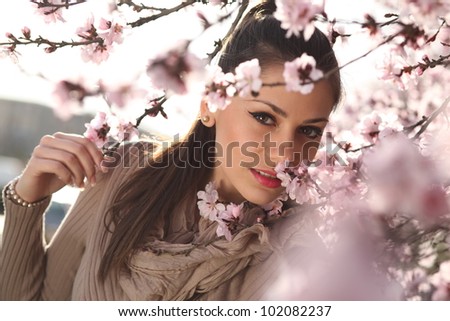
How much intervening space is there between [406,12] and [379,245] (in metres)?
0.57

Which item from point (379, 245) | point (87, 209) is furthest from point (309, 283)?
point (87, 209)

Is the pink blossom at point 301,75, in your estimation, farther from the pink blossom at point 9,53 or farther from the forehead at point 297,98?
the pink blossom at point 9,53

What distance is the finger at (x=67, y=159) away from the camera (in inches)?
64.7

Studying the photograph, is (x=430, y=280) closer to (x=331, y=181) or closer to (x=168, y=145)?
(x=331, y=181)

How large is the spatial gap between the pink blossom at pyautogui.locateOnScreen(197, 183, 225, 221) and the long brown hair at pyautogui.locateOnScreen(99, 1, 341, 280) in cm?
10

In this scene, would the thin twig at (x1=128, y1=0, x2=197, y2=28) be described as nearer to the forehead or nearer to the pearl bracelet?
the forehead

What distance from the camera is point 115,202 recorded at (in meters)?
1.94

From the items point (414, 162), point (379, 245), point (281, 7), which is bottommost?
point (379, 245)

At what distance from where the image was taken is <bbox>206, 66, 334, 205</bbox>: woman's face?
1578 millimetres

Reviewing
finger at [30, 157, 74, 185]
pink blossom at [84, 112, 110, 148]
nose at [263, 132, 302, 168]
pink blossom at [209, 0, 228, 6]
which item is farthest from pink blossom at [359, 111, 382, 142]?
finger at [30, 157, 74, 185]

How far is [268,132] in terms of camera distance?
1.60 metres

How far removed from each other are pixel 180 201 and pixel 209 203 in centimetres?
14

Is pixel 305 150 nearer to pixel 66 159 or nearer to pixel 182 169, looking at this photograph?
pixel 182 169

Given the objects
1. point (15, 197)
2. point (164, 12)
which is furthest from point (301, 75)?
point (15, 197)
